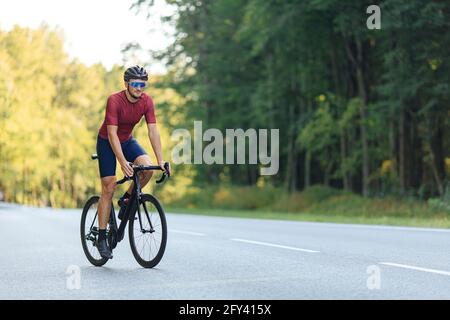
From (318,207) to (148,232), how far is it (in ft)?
73.5

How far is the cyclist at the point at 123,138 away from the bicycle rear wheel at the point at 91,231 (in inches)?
10.8

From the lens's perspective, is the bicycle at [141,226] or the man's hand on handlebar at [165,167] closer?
the man's hand on handlebar at [165,167]

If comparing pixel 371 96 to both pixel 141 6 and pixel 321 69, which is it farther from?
pixel 141 6

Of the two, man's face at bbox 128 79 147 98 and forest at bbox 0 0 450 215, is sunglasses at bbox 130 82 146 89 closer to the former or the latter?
man's face at bbox 128 79 147 98

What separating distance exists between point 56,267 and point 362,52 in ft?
83.6

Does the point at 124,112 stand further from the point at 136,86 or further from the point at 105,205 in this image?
the point at 105,205

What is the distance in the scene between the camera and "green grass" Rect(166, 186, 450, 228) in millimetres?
21125

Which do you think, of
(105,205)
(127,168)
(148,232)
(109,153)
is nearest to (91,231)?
(105,205)

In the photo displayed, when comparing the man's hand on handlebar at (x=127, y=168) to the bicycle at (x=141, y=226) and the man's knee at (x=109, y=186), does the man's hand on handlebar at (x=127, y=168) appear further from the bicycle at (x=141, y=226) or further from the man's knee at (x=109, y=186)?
the man's knee at (x=109, y=186)

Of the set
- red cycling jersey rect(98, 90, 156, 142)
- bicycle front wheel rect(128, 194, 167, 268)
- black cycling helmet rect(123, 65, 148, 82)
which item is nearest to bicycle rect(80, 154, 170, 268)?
bicycle front wheel rect(128, 194, 167, 268)

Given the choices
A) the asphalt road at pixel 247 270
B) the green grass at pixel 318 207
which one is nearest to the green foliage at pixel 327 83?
the green grass at pixel 318 207

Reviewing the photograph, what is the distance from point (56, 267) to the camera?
916 centimetres

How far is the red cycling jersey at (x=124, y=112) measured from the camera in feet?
26.8
